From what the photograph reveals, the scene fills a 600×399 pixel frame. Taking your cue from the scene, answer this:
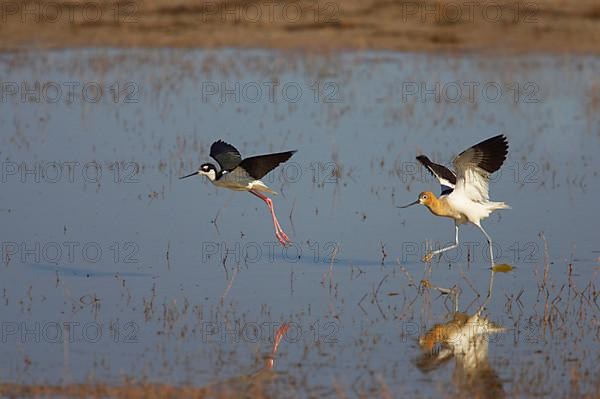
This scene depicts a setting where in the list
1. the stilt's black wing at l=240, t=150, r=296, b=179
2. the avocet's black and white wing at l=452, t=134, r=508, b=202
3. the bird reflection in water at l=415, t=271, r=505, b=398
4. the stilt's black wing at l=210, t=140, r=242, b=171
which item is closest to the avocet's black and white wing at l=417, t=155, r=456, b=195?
the avocet's black and white wing at l=452, t=134, r=508, b=202

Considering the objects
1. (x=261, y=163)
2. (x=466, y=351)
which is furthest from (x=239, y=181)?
(x=466, y=351)

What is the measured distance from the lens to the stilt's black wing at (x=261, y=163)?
34.8 feet

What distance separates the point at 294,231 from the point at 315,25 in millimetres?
15888

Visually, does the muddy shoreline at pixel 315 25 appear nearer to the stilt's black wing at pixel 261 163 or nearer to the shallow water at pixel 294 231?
the shallow water at pixel 294 231

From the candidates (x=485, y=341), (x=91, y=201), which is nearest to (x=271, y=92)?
(x=91, y=201)

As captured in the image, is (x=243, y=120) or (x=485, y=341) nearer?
(x=485, y=341)

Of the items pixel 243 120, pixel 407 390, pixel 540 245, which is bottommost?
pixel 407 390

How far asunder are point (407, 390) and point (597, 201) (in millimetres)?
6130

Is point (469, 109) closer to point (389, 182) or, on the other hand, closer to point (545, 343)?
point (389, 182)

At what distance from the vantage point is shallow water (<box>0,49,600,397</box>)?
771cm

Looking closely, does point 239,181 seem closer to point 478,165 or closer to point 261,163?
point 261,163

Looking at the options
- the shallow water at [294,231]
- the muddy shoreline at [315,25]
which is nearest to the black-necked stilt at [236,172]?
the shallow water at [294,231]

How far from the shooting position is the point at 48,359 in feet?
25.0

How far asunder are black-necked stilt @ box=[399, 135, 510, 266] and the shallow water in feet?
1.27
